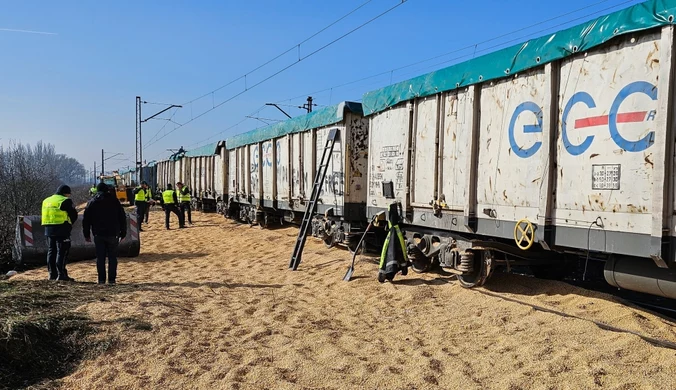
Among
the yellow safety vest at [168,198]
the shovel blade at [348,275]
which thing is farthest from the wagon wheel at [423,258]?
the yellow safety vest at [168,198]

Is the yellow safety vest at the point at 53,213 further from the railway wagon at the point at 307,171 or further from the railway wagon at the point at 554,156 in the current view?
the railway wagon at the point at 554,156

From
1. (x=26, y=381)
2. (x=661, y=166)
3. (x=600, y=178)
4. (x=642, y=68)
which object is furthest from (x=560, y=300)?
(x=26, y=381)

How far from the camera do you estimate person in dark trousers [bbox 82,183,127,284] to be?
790 centimetres

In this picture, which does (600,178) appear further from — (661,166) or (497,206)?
(497,206)

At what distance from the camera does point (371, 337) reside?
527 centimetres

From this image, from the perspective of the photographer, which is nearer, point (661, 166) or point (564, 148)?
point (661, 166)

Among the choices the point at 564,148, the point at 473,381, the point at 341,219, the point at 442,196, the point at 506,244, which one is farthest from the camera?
the point at 341,219

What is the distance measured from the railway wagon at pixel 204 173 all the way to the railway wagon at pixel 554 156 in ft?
51.8

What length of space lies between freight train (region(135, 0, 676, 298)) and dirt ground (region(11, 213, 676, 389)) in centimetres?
58

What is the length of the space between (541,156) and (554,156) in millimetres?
146

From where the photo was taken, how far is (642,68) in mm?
4492

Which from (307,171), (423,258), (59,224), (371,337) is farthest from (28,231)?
(371,337)

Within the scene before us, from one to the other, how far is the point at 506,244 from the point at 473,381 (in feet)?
9.30

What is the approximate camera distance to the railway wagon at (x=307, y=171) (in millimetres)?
10461
